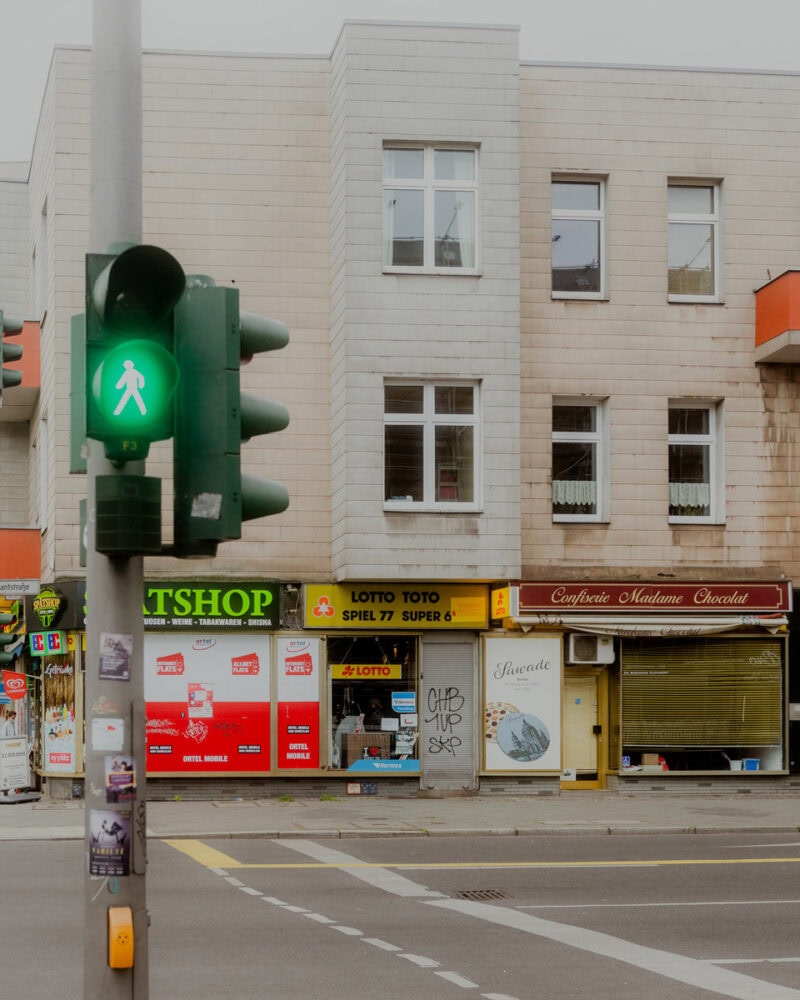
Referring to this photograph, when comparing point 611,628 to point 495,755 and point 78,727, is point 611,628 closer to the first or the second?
point 495,755

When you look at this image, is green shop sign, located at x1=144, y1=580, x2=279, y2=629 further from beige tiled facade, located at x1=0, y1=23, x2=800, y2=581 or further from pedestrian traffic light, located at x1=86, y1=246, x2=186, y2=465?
pedestrian traffic light, located at x1=86, y1=246, x2=186, y2=465

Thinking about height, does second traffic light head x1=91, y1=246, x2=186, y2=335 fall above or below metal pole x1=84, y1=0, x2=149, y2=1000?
above

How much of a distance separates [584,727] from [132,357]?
2082cm

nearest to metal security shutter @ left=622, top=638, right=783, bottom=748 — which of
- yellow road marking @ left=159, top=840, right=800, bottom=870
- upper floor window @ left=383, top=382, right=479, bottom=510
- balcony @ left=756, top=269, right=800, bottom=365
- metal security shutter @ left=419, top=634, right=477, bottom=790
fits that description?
metal security shutter @ left=419, top=634, right=477, bottom=790

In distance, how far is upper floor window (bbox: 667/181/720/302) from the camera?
2506 centimetres

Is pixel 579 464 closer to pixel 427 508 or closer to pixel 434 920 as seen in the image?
pixel 427 508

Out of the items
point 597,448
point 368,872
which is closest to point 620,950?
point 368,872

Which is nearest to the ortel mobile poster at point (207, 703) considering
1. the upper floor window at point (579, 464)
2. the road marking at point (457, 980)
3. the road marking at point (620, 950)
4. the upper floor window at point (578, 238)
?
the upper floor window at point (579, 464)

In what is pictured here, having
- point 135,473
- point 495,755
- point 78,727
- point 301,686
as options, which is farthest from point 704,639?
point 135,473

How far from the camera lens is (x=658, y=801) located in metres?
23.8

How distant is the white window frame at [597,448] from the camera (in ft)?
80.5

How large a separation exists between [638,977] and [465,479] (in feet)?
45.8

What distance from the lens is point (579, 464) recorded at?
24.8 metres

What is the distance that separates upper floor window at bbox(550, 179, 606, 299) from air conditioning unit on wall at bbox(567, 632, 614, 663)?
17.5 ft
